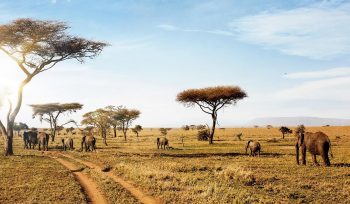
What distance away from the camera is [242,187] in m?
16.9

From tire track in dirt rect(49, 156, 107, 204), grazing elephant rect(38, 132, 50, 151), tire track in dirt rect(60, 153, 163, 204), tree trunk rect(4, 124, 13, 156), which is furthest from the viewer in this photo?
grazing elephant rect(38, 132, 50, 151)

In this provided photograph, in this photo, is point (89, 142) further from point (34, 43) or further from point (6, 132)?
point (34, 43)

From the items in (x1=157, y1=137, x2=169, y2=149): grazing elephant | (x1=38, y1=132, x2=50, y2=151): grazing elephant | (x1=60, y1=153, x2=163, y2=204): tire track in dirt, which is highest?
(x1=38, y1=132, x2=50, y2=151): grazing elephant

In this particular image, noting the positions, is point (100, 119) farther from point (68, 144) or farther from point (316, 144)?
point (316, 144)

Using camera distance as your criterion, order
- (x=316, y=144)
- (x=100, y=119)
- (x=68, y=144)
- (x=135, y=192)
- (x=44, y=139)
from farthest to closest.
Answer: (x=100, y=119), (x=68, y=144), (x=44, y=139), (x=316, y=144), (x=135, y=192)

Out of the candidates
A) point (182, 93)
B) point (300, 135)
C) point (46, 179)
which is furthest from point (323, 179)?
point (182, 93)

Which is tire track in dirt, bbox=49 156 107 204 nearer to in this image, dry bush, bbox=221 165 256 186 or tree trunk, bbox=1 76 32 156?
dry bush, bbox=221 165 256 186

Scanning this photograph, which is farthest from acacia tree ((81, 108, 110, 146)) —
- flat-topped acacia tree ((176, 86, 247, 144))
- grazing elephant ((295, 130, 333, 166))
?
grazing elephant ((295, 130, 333, 166))

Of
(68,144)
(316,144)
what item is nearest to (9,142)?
(68,144)

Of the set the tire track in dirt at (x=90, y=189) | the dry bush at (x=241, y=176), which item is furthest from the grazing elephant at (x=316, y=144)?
the tire track in dirt at (x=90, y=189)

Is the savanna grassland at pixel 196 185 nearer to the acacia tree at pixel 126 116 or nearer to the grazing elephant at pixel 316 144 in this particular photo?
the grazing elephant at pixel 316 144

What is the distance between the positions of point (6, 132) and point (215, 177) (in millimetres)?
23218

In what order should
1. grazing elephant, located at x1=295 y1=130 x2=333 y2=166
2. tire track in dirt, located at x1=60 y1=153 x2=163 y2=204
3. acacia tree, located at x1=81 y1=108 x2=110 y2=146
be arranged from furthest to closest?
acacia tree, located at x1=81 y1=108 x2=110 y2=146, grazing elephant, located at x1=295 y1=130 x2=333 y2=166, tire track in dirt, located at x1=60 y1=153 x2=163 y2=204

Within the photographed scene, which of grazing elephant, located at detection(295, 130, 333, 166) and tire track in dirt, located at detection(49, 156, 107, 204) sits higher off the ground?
grazing elephant, located at detection(295, 130, 333, 166)
